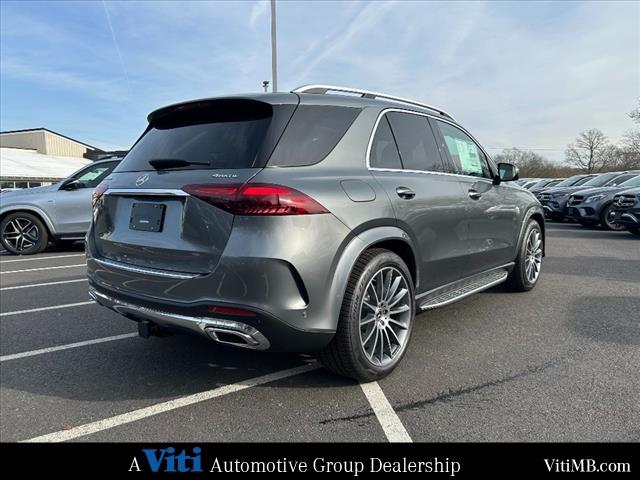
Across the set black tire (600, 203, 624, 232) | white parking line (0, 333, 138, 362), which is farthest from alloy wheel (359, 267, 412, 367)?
black tire (600, 203, 624, 232)

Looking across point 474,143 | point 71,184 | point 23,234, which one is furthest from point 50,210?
point 474,143

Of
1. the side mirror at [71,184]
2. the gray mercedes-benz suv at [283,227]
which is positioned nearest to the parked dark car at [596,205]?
the gray mercedes-benz suv at [283,227]

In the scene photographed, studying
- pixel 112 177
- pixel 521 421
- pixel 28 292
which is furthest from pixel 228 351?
pixel 28 292

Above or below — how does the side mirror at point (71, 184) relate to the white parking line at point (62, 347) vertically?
above

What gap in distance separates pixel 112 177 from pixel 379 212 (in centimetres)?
184

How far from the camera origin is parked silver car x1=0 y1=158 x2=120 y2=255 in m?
8.45

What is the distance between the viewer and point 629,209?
32.4 feet

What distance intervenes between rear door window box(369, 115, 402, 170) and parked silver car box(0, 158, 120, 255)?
7.04 m

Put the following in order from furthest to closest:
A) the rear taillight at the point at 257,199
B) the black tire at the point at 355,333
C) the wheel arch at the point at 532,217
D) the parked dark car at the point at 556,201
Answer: the parked dark car at the point at 556,201 → the wheel arch at the point at 532,217 → the black tire at the point at 355,333 → the rear taillight at the point at 257,199

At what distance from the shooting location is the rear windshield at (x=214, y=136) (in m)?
2.41

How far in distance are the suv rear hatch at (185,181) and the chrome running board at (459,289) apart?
1.66 metres

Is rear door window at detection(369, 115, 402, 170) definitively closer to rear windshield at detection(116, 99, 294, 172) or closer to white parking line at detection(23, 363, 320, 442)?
rear windshield at detection(116, 99, 294, 172)

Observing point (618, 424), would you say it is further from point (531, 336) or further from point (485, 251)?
point (485, 251)
